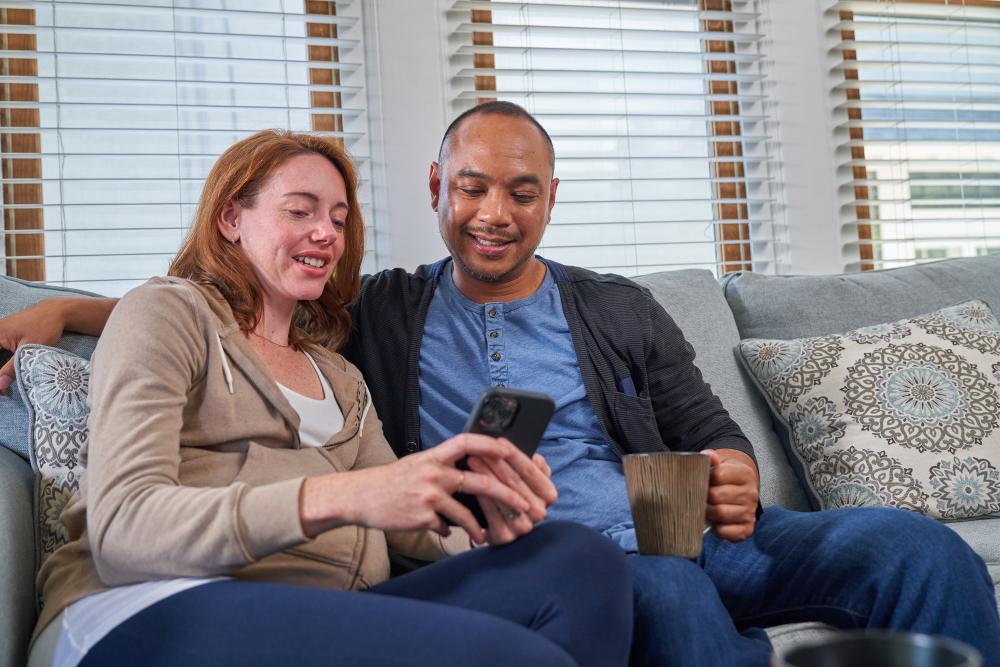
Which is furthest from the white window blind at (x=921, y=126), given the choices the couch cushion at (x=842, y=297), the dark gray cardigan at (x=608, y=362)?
the dark gray cardigan at (x=608, y=362)

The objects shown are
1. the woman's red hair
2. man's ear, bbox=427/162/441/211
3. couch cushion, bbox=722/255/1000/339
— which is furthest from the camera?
Answer: couch cushion, bbox=722/255/1000/339

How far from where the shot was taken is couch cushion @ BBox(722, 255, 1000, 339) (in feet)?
7.20

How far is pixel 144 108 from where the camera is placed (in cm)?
241

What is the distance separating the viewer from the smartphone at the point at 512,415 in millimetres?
1012

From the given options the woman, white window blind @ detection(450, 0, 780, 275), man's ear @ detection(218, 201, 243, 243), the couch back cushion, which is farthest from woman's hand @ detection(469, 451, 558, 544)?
white window blind @ detection(450, 0, 780, 275)

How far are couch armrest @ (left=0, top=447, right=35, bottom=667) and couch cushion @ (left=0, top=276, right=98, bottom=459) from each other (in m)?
0.11

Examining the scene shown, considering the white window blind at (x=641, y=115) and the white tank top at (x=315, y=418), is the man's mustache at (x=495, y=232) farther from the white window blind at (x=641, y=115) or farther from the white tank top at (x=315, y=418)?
the white window blind at (x=641, y=115)

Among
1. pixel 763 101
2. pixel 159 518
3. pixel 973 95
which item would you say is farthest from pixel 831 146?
pixel 159 518

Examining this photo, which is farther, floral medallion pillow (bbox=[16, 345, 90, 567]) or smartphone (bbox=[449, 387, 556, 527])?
floral medallion pillow (bbox=[16, 345, 90, 567])

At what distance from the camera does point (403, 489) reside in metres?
1.03

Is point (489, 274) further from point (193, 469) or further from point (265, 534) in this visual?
point (265, 534)

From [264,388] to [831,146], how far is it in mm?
2134

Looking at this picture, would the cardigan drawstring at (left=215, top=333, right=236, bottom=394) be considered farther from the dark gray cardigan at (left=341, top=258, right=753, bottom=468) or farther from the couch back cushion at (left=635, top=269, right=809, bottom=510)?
the couch back cushion at (left=635, top=269, right=809, bottom=510)

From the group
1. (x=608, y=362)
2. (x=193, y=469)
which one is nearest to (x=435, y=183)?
(x=608, y=362)
